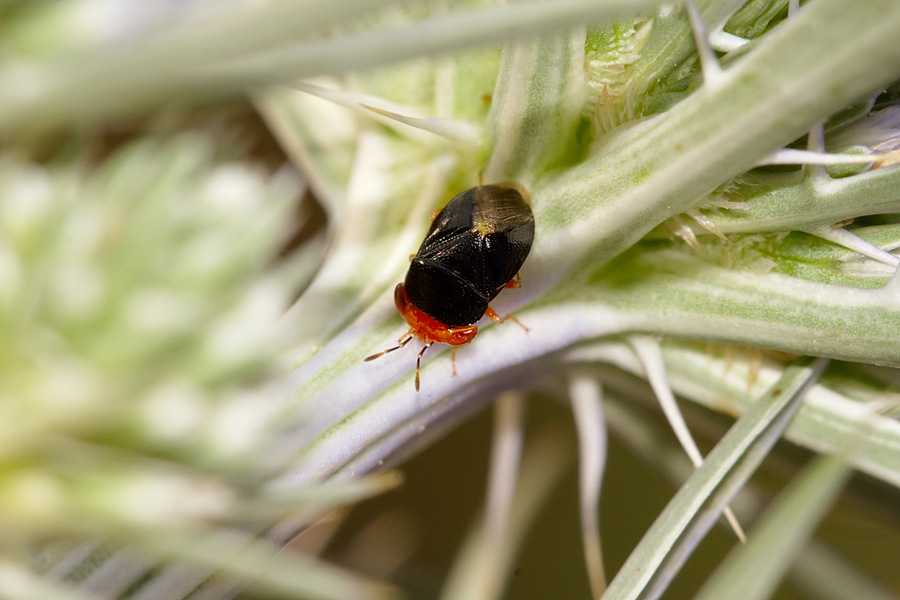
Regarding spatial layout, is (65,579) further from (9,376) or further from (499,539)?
(499,539)

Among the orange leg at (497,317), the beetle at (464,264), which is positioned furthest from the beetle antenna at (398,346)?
the orange leg at (497,317)

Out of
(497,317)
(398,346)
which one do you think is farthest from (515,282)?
(398,346)

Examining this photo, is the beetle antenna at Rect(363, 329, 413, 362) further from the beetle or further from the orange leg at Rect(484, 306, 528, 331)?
the orange leg at Rect(484, 306, 528, 331)

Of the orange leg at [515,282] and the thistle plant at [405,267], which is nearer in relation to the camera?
the thistle plant at [405,267]

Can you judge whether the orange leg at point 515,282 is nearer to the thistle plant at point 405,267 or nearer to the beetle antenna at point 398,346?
the thistle plant at point 405,267

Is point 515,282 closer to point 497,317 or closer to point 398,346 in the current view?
point 497,317

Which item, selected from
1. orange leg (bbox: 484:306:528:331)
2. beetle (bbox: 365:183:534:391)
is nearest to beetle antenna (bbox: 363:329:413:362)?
beetle (bbox: 365:183:534:391)
